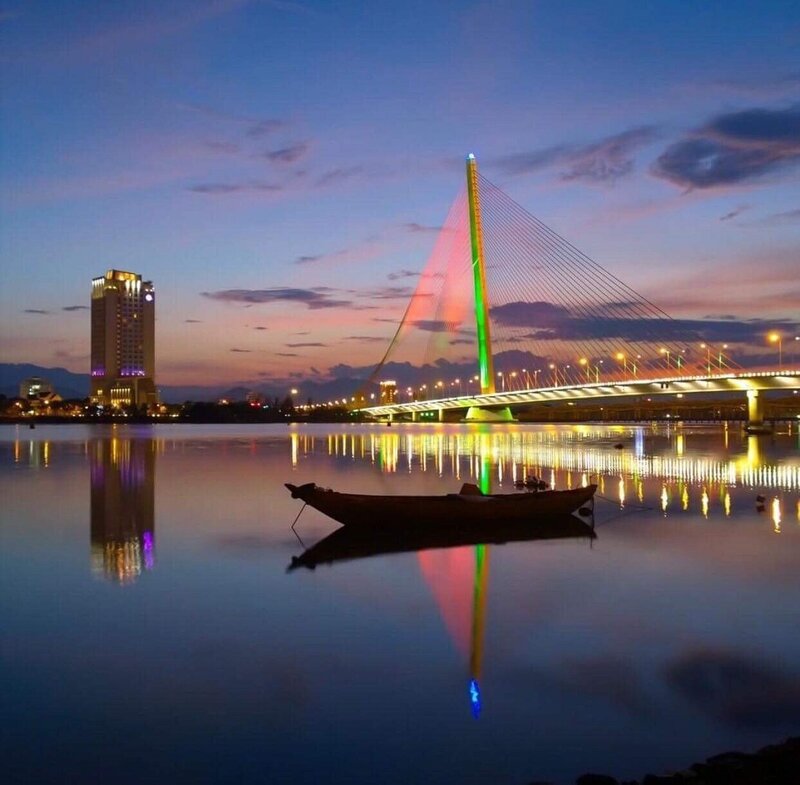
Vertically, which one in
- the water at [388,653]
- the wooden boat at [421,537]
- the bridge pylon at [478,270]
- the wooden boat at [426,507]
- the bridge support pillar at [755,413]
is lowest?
the water at [388,653]

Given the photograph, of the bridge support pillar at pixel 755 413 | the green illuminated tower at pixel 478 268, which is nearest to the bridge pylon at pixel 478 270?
the green illuminated tower at pixel 478 268

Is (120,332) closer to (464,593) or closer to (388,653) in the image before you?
(464,593)

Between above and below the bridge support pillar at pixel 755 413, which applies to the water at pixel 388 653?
below

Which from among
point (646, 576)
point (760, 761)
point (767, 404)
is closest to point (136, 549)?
point (646, 576)

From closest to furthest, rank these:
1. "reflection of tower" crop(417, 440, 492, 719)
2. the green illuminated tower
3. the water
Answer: the water < "reflection of tower" crop(417, 440, 492, 719) < the green illuminated tower

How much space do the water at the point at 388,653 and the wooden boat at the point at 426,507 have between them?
878mm

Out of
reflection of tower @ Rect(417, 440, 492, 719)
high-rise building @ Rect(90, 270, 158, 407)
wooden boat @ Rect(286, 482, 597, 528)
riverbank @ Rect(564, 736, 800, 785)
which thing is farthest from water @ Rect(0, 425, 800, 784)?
Result: high-rise building @ Rect(90, 270, 158, 407)

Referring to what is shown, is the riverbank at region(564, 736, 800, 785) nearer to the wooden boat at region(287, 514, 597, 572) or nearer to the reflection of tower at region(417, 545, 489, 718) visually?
the reflection of tower at region(417, 545, 489, 718)

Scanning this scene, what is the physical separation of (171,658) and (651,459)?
3070 centimetres

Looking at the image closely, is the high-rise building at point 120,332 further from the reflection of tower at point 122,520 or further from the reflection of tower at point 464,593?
the reflection of tower at point 464,593

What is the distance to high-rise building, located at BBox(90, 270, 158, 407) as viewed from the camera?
602ft

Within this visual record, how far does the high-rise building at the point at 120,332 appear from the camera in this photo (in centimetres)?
18338

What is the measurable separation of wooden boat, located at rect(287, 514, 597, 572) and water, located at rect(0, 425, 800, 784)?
18.1 inches

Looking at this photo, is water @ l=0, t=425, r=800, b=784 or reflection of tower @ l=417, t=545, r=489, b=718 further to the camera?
reflection of tower @ l=417, t=545, r=489, b=718
